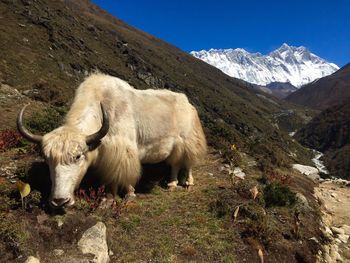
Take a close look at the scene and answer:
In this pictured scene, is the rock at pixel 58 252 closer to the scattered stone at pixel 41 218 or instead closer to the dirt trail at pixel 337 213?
the scattered stone at pixel 41 218

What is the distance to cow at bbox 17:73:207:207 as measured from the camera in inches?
211

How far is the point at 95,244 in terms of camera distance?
17.7 feet

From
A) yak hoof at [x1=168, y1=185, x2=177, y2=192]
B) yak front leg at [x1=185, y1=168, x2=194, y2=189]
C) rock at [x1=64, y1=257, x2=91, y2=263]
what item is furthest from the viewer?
yak front leg at [x1=185, y1=168, x2=194, y2=189]

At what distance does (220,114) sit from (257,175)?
63.7 m

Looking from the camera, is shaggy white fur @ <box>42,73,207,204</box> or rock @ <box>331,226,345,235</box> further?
rock @ <box>331,226,345,235</box>

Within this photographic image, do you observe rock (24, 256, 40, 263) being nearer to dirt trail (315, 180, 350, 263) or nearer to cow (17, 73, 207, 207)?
cow (17, 73, 207, 207)

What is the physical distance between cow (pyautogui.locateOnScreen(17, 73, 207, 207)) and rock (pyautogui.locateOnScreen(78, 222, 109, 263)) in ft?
1.91

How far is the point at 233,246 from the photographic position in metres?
6.39

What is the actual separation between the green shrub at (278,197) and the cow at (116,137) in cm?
171

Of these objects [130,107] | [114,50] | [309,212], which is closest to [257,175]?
[309,212]

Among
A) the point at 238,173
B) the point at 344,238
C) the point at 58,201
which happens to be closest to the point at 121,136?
the point at 58,201

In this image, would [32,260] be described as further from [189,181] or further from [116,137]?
[189,181]

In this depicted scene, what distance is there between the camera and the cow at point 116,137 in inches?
211

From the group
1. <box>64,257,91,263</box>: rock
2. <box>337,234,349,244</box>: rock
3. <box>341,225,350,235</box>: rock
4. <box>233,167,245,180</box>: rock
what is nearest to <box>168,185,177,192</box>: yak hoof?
<box>233,167,245,180</box>: rock
